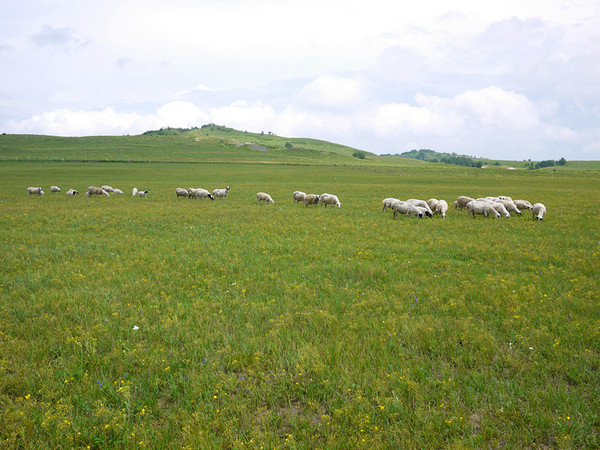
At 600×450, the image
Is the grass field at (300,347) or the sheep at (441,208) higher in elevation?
the sheep at (441,208)

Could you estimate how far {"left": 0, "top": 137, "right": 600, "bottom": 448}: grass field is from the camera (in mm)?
4164

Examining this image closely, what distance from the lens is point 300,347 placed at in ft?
19.3

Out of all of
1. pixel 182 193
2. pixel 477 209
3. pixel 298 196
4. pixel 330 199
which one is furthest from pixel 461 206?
pixel 182 193

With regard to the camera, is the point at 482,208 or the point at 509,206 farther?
the point at 509,206

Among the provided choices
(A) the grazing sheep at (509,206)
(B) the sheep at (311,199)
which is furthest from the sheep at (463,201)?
(B) the sheep at (311,199)

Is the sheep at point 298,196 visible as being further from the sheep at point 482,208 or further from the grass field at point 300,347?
the grass field at point 300,347

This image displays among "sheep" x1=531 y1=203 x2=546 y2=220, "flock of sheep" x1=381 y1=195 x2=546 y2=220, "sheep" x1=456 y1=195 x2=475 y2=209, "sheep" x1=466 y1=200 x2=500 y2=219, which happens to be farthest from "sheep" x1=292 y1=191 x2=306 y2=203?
"sheep" x1=531 y1=203 x2=546 y2=220

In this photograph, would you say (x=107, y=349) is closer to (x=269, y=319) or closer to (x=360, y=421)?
(x=269, y=319)

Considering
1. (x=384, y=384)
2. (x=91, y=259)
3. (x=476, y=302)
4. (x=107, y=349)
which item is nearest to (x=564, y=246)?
(x=476, y=302)

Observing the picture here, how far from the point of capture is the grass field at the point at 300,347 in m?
4.16

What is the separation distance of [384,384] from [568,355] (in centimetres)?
340

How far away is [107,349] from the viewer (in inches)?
235

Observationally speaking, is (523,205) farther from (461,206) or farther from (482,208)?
(482,208)

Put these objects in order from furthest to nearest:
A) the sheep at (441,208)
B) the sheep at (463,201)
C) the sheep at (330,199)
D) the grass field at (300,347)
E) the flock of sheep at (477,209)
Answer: the sheep at (330,199)
the sheep at (463,201)
the sheep at (441,208)
the flock of sheep at (477,209)
the grass field at (300,347)
